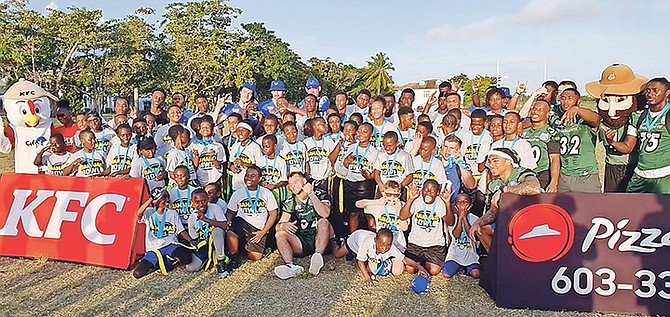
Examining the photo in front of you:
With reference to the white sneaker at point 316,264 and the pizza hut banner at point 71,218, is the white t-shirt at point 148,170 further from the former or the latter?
the white sneaker at point 316,264

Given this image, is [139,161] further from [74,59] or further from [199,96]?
[74,59]

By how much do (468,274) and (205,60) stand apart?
3533 cm

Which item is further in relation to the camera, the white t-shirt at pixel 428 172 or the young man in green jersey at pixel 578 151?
the white t-shirt at pixel 428 172

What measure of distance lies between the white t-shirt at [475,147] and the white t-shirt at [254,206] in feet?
7.34

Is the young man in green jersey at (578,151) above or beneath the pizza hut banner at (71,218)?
above

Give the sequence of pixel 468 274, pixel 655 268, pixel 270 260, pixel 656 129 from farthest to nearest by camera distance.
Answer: pixel 270 260, pixel 468 274, pixel 656 129, pixel 655 268

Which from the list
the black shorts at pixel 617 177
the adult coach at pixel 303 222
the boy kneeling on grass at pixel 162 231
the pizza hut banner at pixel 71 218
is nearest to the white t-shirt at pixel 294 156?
the adult coach at pixel 303 222

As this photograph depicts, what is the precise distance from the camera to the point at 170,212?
20.2 feet

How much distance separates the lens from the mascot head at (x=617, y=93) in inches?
223

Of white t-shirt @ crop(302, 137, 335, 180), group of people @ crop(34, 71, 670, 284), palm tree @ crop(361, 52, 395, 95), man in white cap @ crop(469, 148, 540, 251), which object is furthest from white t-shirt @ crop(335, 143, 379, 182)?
palm tree @ crop(361, 52, 395, 95)

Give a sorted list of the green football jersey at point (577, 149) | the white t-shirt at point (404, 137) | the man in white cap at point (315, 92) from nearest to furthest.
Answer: the green football jersey at point (577, 149) < the white t-shirt at point (404, 137) < the man in white cap at point (315, 92)

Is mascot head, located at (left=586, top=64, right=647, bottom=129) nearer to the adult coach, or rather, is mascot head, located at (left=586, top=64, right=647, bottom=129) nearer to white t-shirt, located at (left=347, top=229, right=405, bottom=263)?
white t-shirt, located at (left=347, top=229, right=405, bottom=263)

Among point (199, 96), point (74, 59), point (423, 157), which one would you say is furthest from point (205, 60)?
point (423, 157)

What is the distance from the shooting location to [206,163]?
22.5 feet
